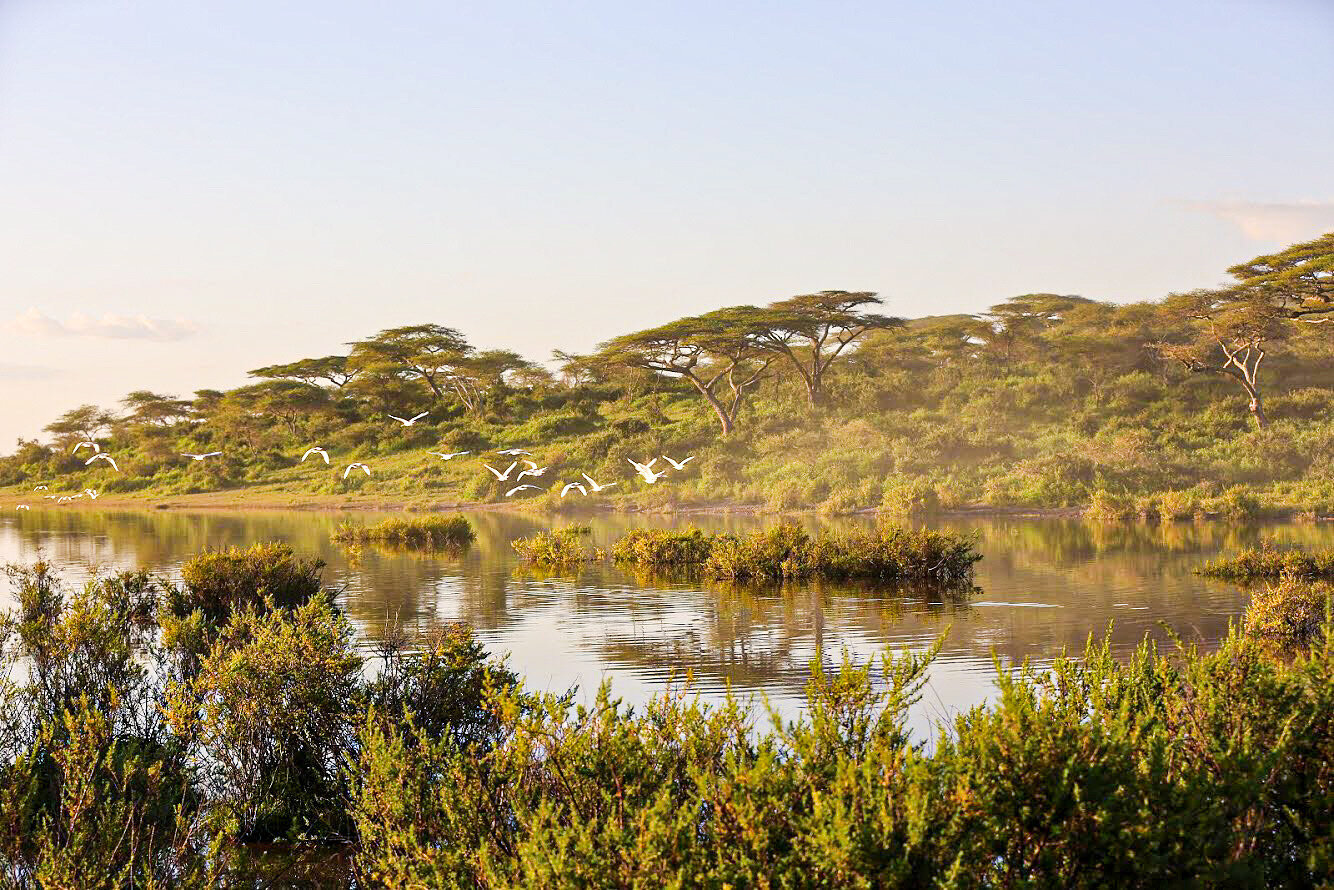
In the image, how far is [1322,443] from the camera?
125ft

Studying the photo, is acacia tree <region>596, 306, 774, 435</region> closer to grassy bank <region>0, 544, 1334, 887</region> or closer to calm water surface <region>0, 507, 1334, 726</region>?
calm water surface <region>0, 507, 1334, 726</region>

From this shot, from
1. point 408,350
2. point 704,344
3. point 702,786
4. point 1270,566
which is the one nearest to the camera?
point 702,786

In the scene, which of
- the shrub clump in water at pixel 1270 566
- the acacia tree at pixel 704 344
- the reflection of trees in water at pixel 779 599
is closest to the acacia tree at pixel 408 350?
the acacia tree at pixel 704 344

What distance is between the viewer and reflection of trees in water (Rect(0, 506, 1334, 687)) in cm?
1354

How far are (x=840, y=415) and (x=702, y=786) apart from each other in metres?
46.0

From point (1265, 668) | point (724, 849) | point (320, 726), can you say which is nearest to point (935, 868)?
point (724, 849)

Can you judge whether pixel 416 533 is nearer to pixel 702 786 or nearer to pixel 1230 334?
pixel 702 786

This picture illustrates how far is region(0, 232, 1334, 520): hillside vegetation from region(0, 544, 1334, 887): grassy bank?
91.0 ft

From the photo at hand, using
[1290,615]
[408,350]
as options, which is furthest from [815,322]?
[1290,615]

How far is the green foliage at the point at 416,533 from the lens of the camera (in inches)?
1113

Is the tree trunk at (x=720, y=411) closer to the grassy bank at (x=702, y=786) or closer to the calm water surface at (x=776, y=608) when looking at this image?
the calm water surface at (x=776, y=608)

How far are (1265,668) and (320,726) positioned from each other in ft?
16.5

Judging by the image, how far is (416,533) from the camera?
28750 millimetres

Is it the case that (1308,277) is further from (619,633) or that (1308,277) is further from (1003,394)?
(619,633)
